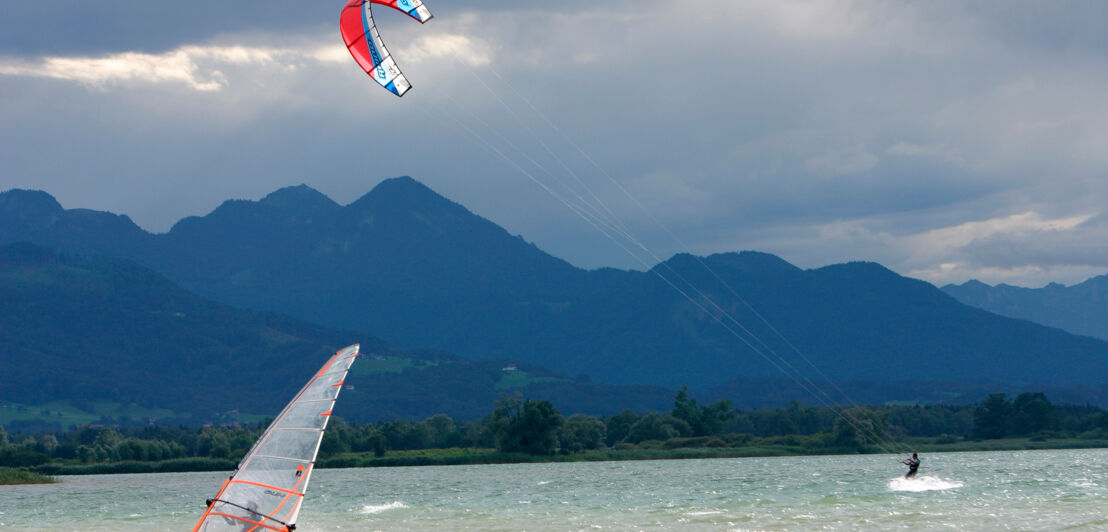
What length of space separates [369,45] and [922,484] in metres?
37.6

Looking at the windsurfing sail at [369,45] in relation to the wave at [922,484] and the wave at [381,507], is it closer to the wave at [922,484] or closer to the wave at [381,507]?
the wave at [381,507]

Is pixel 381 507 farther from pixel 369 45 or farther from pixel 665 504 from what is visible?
pixel 369 45

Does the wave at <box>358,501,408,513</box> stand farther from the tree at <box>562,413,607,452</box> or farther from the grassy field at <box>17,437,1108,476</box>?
the tree at <box>562,413,607,452</box>

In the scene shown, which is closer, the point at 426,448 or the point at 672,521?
the point at 672,521

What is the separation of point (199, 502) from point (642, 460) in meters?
70.0

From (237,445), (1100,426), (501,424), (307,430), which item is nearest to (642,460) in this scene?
(501,424)

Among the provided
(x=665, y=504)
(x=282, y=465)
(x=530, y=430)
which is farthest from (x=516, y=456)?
(x=282, y=465)

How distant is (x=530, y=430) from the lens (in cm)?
12475

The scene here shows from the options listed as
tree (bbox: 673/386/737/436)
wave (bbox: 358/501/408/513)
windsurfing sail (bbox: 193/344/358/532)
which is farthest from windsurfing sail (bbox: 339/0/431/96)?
tree (bbox: 673/386/737/436)

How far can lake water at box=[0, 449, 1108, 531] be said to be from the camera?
39.3 metres

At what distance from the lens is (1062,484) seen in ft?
185

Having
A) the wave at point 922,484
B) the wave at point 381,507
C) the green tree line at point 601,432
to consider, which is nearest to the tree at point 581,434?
the green tree line at point 601,432

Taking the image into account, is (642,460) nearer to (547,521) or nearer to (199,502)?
(199,502)

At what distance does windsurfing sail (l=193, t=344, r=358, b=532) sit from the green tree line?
10047cm
